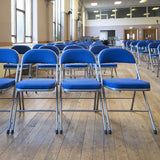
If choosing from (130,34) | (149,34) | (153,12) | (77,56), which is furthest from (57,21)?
(153,12)

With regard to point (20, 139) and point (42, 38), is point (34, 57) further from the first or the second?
point (42, 38)

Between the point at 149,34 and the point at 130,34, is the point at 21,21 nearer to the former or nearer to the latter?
the point at 130,34

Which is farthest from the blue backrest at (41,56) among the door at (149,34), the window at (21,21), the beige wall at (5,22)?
Answer: the door at (149,34)

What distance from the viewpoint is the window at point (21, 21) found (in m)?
6.67

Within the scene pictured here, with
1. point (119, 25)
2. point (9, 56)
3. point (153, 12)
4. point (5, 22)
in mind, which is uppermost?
point (153, 12)

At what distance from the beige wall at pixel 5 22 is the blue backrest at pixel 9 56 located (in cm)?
250

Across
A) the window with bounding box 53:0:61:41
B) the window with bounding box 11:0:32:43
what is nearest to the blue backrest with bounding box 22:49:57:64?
the window with bounding box 11:0:32:43

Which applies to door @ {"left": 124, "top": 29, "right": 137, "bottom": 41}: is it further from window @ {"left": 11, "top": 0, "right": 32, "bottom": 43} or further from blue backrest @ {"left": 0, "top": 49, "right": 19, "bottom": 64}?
blue backrest @ {"left": 0, "top": 49, "right": 19, "bottom": 64}

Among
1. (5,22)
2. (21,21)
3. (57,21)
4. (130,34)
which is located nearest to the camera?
(5,22)

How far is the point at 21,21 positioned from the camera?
24.2 ft

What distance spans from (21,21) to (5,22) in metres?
2.12

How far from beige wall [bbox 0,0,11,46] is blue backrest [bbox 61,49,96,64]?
2.86m

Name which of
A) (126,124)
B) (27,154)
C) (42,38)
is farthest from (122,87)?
(42,38)

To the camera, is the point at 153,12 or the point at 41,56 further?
the point at 153,12
